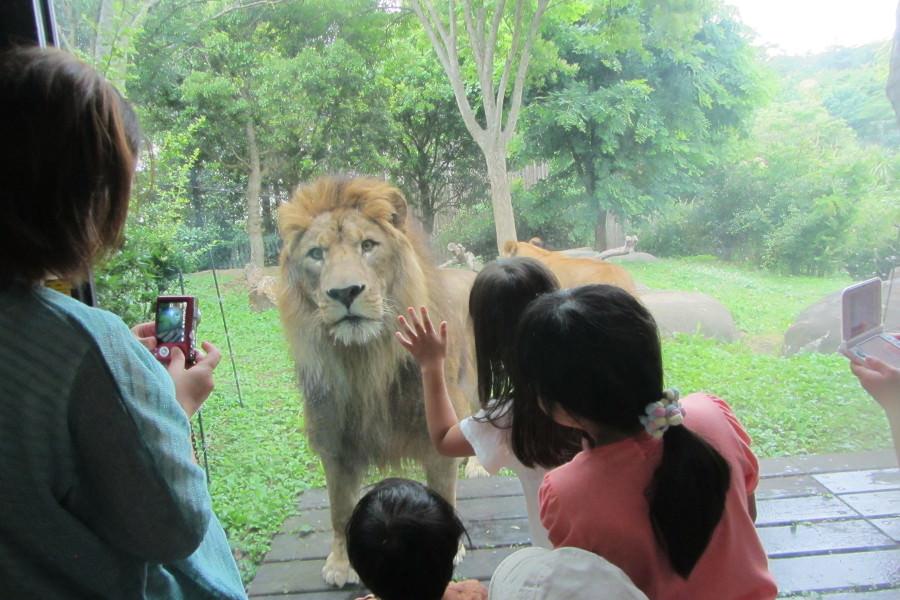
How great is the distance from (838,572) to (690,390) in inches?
24.4

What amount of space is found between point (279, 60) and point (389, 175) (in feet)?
1.33

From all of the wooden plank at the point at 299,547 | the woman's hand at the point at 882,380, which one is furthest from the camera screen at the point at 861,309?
the wooden plank at the point at 299,547

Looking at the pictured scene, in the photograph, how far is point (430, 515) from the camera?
3.73 ft

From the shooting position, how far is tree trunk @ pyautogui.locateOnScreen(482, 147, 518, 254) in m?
1.86

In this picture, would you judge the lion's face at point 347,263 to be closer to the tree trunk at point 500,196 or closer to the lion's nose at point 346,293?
the lion's nose at point 346,293

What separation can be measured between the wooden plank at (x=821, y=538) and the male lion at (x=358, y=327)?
92cm

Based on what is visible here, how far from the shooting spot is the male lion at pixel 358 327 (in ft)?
→ 5.76

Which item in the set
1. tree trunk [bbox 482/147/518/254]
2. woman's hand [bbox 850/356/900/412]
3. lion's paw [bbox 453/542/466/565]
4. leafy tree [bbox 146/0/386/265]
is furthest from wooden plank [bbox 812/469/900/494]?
leafy tree [bbox 146/0/386/265]

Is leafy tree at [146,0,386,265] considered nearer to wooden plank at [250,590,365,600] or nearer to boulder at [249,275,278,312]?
boulder at [249,275,278,312]

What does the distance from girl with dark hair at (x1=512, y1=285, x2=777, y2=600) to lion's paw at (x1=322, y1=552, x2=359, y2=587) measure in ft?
3.37

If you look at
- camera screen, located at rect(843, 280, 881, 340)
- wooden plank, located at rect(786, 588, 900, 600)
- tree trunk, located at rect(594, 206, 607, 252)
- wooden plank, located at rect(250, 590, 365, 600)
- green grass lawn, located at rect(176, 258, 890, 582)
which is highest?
tree trunk, located at rect(594, 206, 607, 252)

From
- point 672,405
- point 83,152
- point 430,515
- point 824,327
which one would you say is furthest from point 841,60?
point 83,152

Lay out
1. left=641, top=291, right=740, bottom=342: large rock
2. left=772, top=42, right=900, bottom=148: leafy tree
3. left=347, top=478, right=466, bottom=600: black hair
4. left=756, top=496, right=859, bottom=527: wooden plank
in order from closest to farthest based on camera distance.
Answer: left=347, top=478, right=466, bottom=600: black hair → left=772, top=42, right=900, bottom=148: leafy tree → left=756, top=496, right=859, bottom=527: wooden plank → left=641, top=291, right=740, bottom=342: large rock

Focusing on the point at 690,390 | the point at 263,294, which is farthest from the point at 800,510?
the point at 263,294
